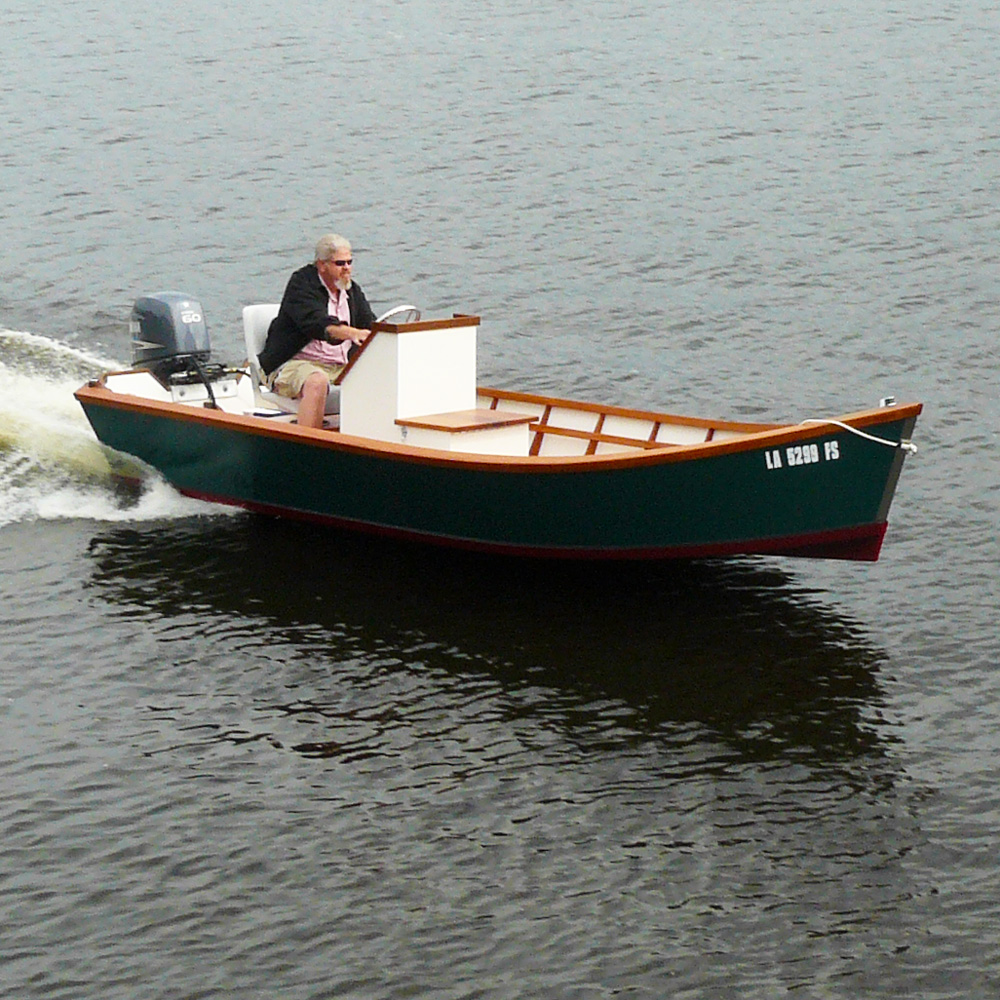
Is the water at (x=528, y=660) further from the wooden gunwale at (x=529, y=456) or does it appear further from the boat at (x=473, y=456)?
the wooden gunwale at (x=529, y=456)

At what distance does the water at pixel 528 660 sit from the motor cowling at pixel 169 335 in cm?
90

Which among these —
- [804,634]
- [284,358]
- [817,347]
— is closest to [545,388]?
[817,347]

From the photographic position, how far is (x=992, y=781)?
9.50 meters

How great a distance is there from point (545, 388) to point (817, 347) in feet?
8.94

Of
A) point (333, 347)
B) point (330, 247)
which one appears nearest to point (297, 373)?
point (333, 347)

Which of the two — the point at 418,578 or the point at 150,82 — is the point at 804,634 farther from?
the point at 150,82

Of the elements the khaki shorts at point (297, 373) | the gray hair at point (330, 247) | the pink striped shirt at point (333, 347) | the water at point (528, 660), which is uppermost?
the gray hair at point (330, 247)

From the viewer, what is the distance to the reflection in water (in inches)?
410

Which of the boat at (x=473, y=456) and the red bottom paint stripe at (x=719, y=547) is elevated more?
the boat at (x=473, y=456)

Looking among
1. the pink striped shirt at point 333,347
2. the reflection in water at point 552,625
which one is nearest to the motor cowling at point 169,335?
the pink striped shirt at point 333,347

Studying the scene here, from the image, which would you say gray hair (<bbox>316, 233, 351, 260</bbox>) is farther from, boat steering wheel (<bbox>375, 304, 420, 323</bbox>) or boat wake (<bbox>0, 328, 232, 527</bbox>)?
boat wake (<bbox>0, 328, 232, 527</bbox>)

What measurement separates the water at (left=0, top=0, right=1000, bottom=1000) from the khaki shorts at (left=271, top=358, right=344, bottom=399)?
98 centimetres

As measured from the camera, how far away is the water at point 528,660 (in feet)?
27.0

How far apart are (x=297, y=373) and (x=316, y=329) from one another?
43 centimetres
